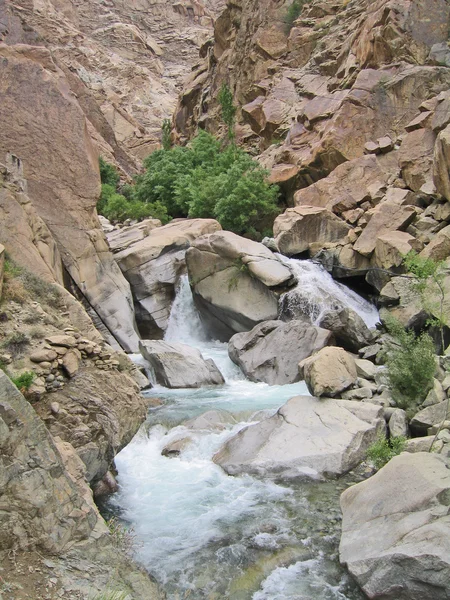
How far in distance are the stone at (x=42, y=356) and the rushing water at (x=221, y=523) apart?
8.50 feet

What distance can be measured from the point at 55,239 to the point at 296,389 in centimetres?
941

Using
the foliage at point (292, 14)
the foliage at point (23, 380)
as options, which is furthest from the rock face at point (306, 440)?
the foliage at point (292, 14)

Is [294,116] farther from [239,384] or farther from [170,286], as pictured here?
[239,384]

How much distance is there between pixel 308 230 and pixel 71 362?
1544cm

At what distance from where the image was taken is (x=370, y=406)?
10719 millimetres

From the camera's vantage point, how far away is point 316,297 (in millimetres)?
18109

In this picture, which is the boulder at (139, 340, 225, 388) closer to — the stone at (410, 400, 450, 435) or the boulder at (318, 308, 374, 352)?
the boulder at (318, 308, 374, 352)

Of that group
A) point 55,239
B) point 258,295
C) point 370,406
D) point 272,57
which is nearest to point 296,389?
point 370,406

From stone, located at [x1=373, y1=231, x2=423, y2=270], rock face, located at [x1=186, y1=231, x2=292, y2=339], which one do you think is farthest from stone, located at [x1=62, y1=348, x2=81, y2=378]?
stone, located at [x1=373, y1=231, x2=423, y2=270]

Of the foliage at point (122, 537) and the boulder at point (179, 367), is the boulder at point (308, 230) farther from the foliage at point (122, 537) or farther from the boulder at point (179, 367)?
the foliage at point (122, 537)

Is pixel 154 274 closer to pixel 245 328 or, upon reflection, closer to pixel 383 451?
pixel 245 328

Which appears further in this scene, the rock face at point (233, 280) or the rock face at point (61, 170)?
the rock face at point (233, 280)

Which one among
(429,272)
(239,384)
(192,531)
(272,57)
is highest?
(272,57)

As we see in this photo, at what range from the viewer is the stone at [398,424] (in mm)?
10039
